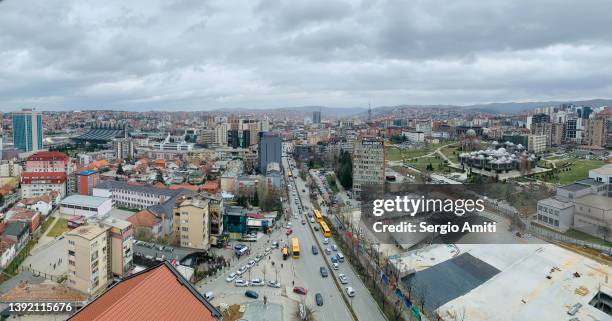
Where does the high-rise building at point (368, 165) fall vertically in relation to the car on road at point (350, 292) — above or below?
above

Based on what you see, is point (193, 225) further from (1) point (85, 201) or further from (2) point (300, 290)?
(1) point (85, 201)

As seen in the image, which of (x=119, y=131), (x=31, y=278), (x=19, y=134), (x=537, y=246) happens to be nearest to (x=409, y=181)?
(x=537, y=246)

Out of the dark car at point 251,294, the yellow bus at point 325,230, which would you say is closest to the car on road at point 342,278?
the dark car at point 251,294

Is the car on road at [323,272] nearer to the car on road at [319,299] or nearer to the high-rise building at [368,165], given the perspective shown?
the car on road at [319,299]

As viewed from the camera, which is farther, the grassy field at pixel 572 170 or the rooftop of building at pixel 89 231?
the grassy field at pixel 572 170

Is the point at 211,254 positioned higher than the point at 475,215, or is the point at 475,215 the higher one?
the point at 475,215

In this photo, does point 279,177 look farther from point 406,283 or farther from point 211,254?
point 406,283
